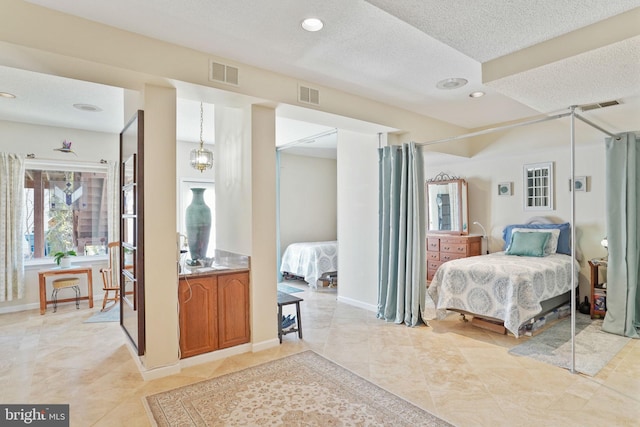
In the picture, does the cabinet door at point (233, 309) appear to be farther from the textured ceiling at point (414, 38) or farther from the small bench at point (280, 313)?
the textured ceiling at point (414, 38)

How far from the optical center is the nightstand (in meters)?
4.19

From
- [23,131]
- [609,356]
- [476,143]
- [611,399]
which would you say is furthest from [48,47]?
[476,143]

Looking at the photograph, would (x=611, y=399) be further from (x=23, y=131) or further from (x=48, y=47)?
(x=23, y=131)

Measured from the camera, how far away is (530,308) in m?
3.52

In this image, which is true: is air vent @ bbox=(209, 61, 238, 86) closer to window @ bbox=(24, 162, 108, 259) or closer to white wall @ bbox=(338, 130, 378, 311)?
white wall @ bbox=(338, 130, 378, 311)

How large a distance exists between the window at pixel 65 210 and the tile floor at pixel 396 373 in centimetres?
159

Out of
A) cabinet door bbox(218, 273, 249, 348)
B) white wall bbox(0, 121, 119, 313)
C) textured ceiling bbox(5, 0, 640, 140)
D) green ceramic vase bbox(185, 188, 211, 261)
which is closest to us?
textured ceiling bbox(5, 0, 640, 140)

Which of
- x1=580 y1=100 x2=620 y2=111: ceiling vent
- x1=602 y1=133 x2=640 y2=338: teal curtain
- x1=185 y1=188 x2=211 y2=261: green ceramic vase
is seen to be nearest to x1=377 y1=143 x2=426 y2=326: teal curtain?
x1=580 y1=100 x2=620 y2=111: ceiling vent

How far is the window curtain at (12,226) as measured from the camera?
471 centimetres

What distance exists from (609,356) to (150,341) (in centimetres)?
400

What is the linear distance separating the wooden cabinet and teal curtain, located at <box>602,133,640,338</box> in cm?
386

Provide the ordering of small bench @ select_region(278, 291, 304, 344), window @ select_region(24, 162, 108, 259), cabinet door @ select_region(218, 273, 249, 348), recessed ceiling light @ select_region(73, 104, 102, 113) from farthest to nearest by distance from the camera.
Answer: window @ select_region(24, 162, 108, 259) < recessed ceiling light @ select_region(73, 104, 102, 113) < small bench @ select_region(278, 291, 304, 344) < cabinet door @ select_region(218, 273, 249, 348)

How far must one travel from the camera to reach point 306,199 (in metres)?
7.88

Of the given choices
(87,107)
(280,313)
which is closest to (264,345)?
(280,313)
